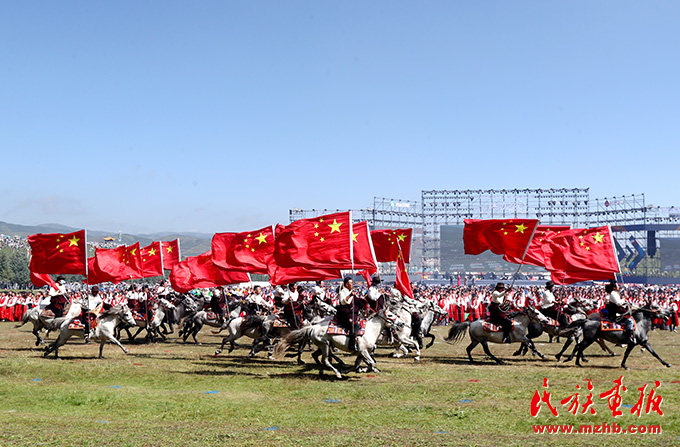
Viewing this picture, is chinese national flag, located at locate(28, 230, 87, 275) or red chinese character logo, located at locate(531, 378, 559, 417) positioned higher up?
chinese national flag, located at locate(28, 230, 87, 275)

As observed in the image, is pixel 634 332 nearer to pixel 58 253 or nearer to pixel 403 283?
pixel 403 283

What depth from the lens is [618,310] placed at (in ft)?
63.2

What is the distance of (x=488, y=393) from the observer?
14.3 meters

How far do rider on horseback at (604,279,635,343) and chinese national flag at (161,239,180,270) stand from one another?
20.4 m

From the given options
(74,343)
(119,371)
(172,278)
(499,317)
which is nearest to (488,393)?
(499,317)

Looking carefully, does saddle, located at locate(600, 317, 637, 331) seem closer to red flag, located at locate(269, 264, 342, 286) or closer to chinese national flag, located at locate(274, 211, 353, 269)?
chinese national flag, located at locate(274, 211, 353, 269)

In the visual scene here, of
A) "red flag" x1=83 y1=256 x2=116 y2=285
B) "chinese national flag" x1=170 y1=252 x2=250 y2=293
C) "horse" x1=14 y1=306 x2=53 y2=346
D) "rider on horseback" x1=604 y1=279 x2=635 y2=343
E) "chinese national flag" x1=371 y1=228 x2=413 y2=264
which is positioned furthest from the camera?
"red flag" x1=83 y1=256 x2=116 y2=285

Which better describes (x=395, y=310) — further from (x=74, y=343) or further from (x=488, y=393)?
(x=74, y=343)

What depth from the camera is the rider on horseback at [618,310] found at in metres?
18.7

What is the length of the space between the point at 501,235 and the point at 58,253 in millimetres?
16520

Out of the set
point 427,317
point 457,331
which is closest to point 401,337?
point 457,331

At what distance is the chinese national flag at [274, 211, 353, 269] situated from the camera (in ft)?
59.4

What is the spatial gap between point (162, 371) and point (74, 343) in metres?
10.8

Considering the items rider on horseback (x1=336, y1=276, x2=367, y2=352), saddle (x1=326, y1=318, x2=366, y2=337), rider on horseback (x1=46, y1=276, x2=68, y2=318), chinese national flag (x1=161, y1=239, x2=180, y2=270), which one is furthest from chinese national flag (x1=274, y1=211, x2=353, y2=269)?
chinese national flag (x1=161, y1=239, x2=180, y2=270)
